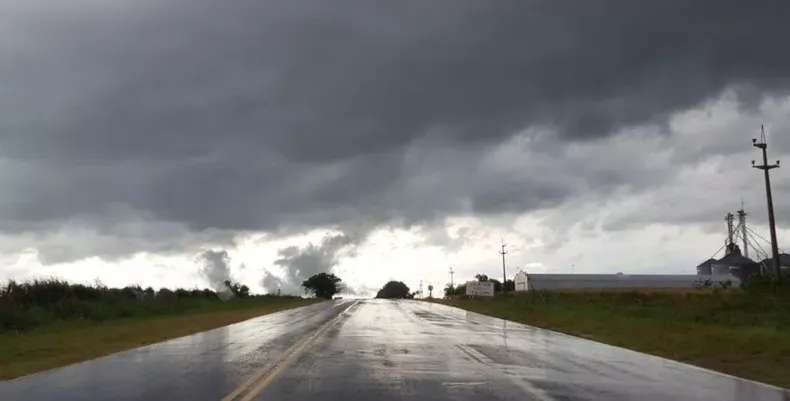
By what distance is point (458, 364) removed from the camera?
17.9m

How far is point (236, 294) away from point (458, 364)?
329 feet

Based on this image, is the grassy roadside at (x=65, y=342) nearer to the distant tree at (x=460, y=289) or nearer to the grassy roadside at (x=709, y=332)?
the grassy roadside at (x=709, y=332)

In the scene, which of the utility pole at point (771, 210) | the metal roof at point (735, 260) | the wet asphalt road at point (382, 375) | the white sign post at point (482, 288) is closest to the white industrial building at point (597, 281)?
the metal roof at point (735, 260)

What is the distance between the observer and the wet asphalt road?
12.9 m

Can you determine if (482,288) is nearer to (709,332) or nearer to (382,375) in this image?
(709,332)

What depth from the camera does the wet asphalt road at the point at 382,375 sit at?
42.2 feet

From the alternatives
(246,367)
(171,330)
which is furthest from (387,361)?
(171,330)

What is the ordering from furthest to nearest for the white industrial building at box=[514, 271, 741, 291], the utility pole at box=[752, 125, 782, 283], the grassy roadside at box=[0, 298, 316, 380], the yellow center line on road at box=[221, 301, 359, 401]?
the white industrial building at box=[514, 271, 741, 291], the utility pole at box=[752, 125, 782, 283], the grassy roadside at box=[0, 298, 316, 380], the yellow center line on road at box=[221, 301, 359, 401]

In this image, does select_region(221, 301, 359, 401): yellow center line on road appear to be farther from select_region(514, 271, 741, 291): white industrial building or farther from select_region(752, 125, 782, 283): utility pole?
select_region(514, 271, 741, 291): white industrial building

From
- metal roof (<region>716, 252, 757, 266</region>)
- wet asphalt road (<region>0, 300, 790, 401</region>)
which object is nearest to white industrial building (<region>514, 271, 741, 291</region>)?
metal roof (<region>716, 252, 757, 266</region>)

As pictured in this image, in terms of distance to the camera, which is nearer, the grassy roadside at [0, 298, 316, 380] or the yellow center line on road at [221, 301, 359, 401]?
the yellow center line on road at [221, 301, 359, 401]

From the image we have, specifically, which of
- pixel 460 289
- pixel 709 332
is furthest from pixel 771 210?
pixel 460 289

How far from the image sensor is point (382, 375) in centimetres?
1553

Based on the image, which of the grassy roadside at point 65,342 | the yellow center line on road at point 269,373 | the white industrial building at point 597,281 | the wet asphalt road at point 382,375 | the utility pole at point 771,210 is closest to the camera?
the yellow center line on road at point 269,373
